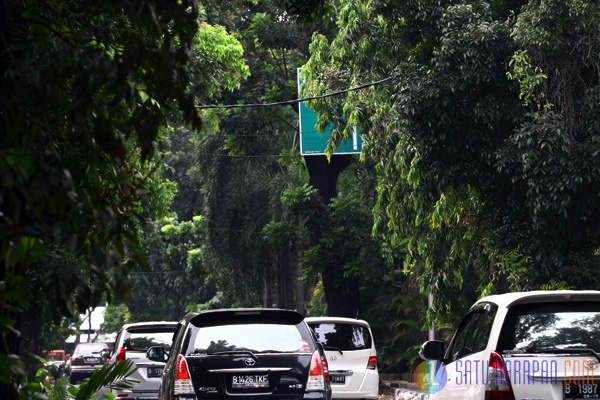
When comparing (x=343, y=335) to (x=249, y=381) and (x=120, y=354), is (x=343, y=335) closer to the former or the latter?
(x=120, y=354)

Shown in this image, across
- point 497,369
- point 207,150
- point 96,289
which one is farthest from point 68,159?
point 207,150

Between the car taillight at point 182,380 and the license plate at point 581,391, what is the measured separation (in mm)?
4287

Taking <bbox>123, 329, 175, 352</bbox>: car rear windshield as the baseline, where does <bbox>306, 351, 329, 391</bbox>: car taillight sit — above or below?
above

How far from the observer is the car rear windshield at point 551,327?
25.2ft

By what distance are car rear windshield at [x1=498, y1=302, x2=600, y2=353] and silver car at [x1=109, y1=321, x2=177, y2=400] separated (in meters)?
9.57

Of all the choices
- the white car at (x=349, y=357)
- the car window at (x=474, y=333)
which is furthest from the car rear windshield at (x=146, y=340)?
the car window at (x=474, y=333)

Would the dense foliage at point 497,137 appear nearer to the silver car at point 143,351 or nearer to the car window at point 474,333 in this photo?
the silver car at point 143,351

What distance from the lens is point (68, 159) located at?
598 cm

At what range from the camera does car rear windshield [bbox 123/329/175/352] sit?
56.9 ft

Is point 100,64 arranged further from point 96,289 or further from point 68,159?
point 68,159

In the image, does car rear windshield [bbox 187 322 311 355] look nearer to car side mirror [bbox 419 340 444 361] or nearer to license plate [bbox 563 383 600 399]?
car side mirror [bbox 419 340 444 361]

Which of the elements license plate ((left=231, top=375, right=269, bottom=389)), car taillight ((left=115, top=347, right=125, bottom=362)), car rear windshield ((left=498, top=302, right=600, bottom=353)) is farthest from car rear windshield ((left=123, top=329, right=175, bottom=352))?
car rear windshield ((left=498, top=302, right=600, bottom=353))

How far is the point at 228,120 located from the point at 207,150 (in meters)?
3.29

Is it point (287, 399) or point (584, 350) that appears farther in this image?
point (287, 399)
